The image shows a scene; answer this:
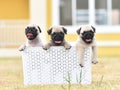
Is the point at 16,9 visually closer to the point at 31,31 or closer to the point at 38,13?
the point at 38,13

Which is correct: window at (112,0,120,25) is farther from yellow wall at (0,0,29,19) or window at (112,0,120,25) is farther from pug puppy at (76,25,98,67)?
pug puppy at (76,25,98,67)

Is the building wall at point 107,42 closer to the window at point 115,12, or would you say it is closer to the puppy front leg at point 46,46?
the window at point 115,12

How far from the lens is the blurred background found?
21656 millimetres

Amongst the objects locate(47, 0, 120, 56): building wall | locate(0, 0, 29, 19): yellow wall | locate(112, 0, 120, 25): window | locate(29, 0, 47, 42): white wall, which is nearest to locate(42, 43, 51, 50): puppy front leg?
locate(29, 0, 47, 42): white wall

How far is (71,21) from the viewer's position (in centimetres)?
2216

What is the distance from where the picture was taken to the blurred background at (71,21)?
21.7m

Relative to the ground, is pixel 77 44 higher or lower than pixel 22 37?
higher

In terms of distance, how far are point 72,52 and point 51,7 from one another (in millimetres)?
10927

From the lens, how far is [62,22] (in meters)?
22.1

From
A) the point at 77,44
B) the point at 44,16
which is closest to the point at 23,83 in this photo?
the point at 77,44

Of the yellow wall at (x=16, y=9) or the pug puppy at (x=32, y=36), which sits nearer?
the pug puppy at (x=32, y=36)

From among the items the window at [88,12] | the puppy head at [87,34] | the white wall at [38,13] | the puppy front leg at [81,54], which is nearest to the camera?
the puppy head at [87,34]

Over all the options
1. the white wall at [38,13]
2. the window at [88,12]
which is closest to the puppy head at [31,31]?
the white wall at [38,13]

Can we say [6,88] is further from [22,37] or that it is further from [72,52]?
[22,37]
